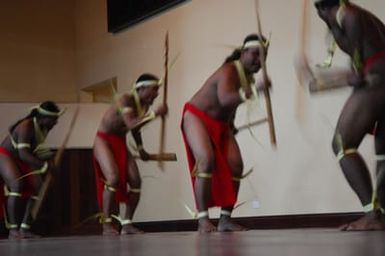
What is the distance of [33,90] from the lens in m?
8.46

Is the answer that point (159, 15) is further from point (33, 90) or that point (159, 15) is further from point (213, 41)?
point (33, 90)

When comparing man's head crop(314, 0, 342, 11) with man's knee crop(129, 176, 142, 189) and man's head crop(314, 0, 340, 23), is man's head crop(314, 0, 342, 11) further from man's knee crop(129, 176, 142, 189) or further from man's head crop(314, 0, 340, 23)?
man's knee crop(129, 176, 142, 189)

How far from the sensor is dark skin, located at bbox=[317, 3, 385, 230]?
2525mm

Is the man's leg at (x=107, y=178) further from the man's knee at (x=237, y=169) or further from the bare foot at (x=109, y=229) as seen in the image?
the man's knee at (x=237, y=169)

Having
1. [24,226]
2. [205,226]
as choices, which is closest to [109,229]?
[24,226]

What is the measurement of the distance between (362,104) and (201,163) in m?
1.12

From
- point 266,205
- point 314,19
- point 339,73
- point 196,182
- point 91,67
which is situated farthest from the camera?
point 91,67

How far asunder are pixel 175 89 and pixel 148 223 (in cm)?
123

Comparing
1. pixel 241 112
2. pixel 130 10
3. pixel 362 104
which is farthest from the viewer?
pixel 130 10

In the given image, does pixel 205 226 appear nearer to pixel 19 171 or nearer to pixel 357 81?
pixel 357 81

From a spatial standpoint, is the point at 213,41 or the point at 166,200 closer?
the point at 213,41

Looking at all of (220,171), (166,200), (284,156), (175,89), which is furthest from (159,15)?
(220,171)

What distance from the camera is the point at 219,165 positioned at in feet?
11.7

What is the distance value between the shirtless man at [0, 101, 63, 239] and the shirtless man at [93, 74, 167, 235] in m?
0.41
